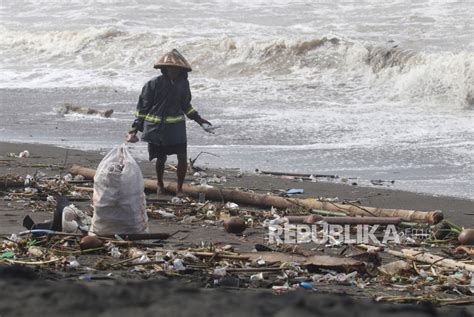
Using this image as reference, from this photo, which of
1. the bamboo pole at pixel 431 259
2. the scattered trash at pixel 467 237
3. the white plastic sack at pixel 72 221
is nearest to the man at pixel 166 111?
the white plastic sack at pixel 72 221

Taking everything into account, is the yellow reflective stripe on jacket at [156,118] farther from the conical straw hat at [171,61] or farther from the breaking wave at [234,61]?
the breaking wave at [234,61]

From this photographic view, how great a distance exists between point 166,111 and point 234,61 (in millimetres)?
15712

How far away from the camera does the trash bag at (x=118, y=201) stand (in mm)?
6387

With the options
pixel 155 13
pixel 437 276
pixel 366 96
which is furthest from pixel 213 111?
pixel 155 13

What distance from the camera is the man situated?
9016 mm

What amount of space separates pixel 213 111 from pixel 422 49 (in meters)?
7.86

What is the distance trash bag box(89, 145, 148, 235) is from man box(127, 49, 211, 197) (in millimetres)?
2438

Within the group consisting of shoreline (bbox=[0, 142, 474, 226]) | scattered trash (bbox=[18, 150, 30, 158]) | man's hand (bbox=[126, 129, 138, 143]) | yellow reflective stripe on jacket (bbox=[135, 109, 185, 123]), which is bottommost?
shoreline (bbox=[0, 142, 474, 226])

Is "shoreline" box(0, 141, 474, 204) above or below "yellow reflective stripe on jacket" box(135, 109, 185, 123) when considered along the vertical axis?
below

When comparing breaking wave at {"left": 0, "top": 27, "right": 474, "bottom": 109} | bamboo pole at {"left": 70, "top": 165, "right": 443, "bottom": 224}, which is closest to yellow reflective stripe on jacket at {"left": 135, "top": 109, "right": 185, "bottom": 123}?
bamboo pole at {"left": 70, "top": 165, "right": 443, "bottom": 224}

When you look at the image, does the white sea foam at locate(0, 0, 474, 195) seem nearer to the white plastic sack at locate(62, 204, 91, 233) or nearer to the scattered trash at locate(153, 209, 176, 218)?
the scattered trash at locate(153, 209, 176, 218)

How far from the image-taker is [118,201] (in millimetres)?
6422

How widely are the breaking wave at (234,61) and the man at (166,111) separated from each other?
1050cm

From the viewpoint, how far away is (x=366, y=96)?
1981 centimetres
